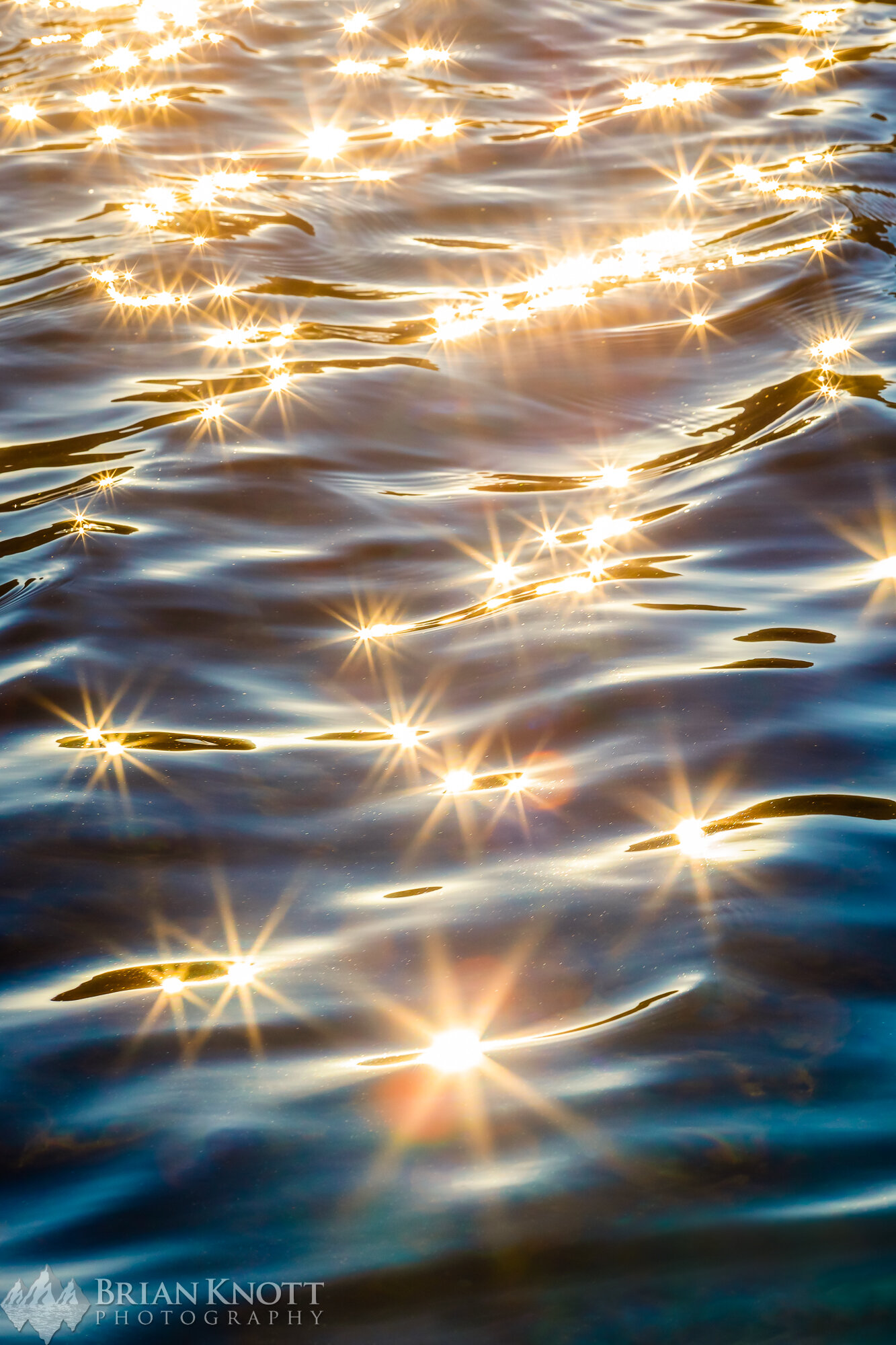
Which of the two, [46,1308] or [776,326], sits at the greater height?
[776,326]

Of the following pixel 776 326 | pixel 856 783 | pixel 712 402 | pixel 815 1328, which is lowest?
A: pixel 815 1328

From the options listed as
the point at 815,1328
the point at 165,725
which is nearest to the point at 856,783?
the point at 815,1328

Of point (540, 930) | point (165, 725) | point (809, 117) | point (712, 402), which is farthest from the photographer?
point (809, 117)

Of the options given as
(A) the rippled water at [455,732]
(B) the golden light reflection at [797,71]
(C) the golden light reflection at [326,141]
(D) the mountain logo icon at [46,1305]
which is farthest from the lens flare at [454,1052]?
(B) the golden light reflection at [797,71]

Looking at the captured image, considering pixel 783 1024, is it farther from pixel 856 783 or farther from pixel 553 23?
pixel 553 23

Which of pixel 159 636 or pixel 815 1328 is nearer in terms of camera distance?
pixel 815 1328

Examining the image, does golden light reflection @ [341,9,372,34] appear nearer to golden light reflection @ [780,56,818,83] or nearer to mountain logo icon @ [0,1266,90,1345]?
golden light reflection @ [780,56,818,83]

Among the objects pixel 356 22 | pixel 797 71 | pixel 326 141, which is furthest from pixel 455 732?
pixel 356 22

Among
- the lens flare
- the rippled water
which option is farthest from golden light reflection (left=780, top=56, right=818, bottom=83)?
the lens flare
